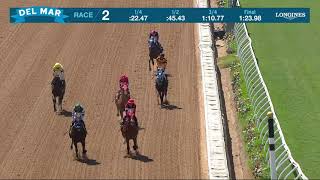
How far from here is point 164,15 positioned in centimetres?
2736

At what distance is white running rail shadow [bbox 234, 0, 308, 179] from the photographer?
15.7m

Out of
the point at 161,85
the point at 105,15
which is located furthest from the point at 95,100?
the point at 105,15

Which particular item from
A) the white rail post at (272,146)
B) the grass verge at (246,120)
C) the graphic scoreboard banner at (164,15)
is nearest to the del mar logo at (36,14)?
the graphic scoreboard banner at (164,15)

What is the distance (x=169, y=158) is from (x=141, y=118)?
2.92 meters

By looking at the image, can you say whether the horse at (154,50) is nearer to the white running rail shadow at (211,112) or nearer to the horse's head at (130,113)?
the white running rail shadow at (211,112)

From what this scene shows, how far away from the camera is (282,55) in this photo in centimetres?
2538

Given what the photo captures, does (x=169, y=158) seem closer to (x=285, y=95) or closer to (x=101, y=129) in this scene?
(x=101, y=129)

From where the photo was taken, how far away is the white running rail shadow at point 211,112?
17.0 m

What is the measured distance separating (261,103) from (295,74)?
4.10 metres

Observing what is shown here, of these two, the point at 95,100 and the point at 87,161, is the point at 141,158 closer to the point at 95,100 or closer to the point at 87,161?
the point at 87,161

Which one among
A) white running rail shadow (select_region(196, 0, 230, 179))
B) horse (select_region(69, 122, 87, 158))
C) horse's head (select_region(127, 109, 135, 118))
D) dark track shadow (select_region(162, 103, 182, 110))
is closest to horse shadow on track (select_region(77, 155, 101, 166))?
horse (select_region(69, 122, 87, 158))

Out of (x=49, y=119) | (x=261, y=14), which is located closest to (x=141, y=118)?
(x=49, y=119)

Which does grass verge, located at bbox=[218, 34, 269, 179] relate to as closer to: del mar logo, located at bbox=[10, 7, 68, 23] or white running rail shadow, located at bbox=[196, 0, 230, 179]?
white running rail shadow, located at bbox=[196, 0, 230, 179]

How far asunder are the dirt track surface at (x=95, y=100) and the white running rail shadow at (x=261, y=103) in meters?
1.71
